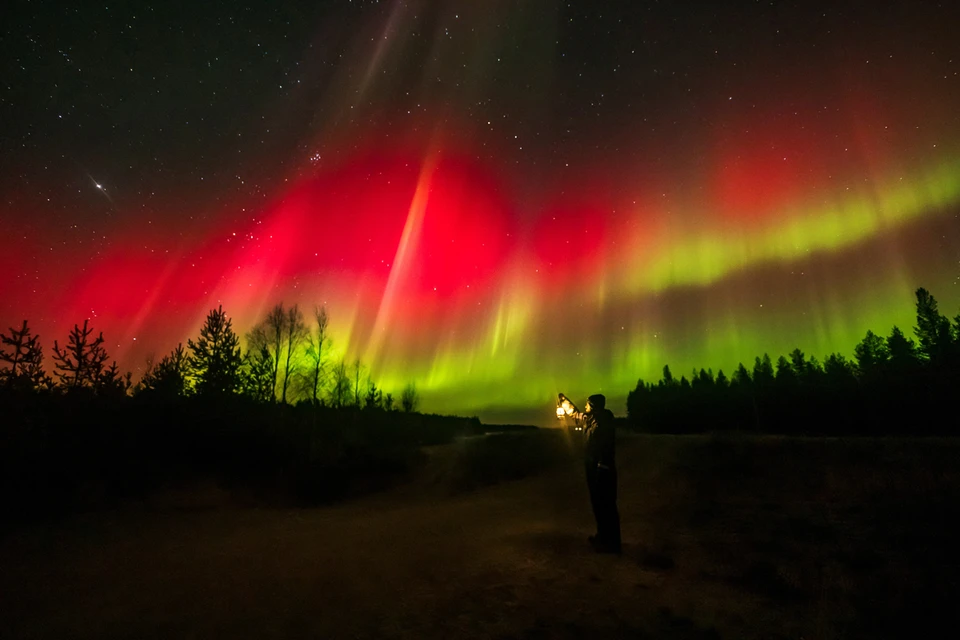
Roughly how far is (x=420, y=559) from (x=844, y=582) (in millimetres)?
7146

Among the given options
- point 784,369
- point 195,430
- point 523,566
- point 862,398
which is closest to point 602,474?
point 523,566

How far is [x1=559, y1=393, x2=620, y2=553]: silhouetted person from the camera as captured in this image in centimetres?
883

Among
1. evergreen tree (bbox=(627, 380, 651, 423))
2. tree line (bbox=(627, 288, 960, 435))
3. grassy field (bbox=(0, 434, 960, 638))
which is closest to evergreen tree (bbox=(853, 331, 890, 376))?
tree line (bbox=(627, 288, 960, 435))

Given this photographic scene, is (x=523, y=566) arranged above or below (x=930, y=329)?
below

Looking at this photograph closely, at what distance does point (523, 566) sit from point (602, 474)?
2.24 metres

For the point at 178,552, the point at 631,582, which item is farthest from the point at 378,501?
the point at 631,582

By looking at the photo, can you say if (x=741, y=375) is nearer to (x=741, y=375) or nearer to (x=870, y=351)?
(x=741, y=375)

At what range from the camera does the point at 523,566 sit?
8.02 metres

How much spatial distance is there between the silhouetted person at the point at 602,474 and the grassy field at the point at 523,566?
1.58 feet

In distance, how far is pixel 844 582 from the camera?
735 cm

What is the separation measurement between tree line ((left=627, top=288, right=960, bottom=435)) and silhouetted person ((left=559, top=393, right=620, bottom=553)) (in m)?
38.7

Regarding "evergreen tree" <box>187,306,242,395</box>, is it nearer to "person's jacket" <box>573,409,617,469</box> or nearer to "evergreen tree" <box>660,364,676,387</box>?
"person's jacket" <box>573,409,617,469</box>

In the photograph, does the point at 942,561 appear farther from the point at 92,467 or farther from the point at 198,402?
the point at 198,402

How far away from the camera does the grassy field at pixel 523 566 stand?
5824 millimetres
